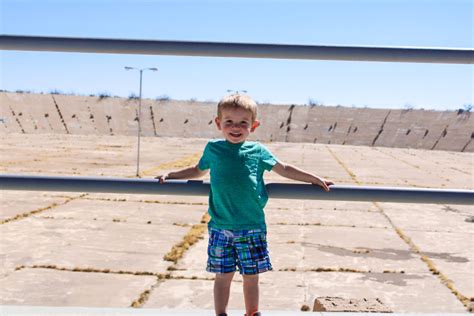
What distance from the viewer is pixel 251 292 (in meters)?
2.37

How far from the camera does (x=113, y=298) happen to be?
555 cm

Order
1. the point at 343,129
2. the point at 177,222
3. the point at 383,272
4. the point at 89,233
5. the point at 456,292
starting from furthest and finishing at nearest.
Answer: the point at 343,129 → the point at 177,222 → the point at 89,233 → the point at 383,272 → the point at 456,292

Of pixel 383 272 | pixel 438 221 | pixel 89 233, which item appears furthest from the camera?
pixel 438 221

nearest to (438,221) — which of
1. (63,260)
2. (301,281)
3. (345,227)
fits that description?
(345,227)

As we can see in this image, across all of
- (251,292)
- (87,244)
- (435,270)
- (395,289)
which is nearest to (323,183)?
(251,292)

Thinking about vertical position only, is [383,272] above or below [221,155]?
below

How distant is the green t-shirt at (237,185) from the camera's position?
2.28 m

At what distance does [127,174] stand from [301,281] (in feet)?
40.8

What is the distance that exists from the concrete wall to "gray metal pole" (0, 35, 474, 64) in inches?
2442

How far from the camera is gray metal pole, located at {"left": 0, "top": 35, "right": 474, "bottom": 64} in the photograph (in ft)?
6.34

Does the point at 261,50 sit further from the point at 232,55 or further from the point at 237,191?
the point at 237,191

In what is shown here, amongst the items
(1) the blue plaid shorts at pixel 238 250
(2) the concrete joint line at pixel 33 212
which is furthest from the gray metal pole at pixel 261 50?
(2) the concrete joint line at pixel 33 212

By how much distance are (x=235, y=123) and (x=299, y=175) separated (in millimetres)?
321

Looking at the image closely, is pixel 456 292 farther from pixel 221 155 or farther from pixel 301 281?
pixel 221 155
